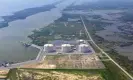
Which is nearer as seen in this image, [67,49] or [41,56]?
[41,56]

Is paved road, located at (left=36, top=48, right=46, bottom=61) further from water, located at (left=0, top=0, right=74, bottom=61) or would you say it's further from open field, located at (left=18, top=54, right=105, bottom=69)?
water, located at (left=0, top=0, right=74, bottom=61)

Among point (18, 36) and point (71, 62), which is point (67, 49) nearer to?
point (71, 62)

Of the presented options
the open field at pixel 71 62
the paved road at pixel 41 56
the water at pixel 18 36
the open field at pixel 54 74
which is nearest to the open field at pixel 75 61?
the open field at pixel 71 62

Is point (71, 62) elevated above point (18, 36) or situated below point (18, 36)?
below

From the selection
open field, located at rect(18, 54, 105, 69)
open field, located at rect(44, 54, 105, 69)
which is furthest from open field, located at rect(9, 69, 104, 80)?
open field, located at rect(44, 54, 105, 69)

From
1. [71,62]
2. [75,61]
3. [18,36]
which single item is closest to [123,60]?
[75,61]


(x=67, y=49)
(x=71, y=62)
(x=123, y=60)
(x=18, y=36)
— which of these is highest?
(x=18, y=36)

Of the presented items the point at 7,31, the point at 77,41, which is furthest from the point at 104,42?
the point at 7,31

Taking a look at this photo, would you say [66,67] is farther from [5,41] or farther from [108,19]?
[108,19]

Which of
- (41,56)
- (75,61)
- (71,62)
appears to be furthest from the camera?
(41,56)
